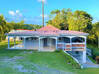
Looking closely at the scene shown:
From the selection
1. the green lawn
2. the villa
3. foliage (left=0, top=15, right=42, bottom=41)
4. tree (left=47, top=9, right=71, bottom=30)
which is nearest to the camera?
the green lawn

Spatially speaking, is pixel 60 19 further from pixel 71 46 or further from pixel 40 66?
pixel 40 66

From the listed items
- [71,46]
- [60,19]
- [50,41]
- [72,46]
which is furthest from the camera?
[60,19]

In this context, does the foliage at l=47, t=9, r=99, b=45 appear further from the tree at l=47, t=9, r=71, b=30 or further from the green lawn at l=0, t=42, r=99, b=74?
the green lawn at l=0, t=42, r=99, b=74

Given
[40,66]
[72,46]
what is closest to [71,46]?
[72,46]

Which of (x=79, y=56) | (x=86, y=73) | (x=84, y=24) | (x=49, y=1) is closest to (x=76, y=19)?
(x=84, y=24)

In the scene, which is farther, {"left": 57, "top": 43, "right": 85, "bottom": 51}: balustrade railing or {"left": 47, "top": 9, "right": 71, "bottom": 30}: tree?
{"left": 47, "top": 9, "right": 71, "bottom": 30}: tree

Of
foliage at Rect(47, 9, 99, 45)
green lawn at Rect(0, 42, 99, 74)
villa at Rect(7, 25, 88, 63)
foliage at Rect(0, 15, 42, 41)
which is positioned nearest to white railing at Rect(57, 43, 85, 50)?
villa at Rect(7, 25, 88, 63)

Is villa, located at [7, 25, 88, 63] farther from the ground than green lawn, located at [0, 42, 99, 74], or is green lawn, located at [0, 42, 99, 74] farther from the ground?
villa, located at [7, 25, 88, 63]

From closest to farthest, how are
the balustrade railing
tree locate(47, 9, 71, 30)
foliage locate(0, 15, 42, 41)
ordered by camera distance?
1. the balustrade railing
2. foliage locate(0, 15, 42, 41)
3. tree locate(47, 9, 71, 30)

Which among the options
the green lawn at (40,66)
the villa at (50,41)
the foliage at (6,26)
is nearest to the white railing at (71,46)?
the villa at (50,41)

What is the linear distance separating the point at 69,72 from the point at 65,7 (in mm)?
34283

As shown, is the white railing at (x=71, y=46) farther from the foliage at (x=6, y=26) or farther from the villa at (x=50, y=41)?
the foliage at (x=6, y=26)

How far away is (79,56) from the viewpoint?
50.5ft

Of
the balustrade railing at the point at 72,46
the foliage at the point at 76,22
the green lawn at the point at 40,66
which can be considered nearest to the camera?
the green lawn at the point at 40,66
